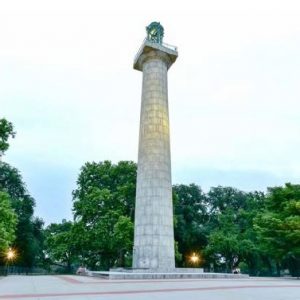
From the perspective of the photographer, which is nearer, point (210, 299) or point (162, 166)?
point (210, 299)

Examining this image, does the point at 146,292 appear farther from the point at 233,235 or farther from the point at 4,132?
the point at 233,235

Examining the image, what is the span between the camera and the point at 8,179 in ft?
202

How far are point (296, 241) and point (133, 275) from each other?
17.9m

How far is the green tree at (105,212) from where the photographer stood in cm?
4303

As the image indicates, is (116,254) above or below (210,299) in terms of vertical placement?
above

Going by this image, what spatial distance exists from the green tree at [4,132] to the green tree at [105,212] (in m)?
18.9

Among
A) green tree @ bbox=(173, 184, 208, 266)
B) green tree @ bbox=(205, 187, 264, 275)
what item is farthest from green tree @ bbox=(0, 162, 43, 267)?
green tree @ bbox=(205, 187, 264, 275)

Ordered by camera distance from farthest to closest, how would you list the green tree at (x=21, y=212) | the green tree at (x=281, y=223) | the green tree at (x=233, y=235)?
the green tree at (x=21, y=212), the green tree at (x=233, y=235), the green tree at (x=281, y=223)

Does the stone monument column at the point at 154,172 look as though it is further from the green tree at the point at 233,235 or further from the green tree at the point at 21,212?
the green tree at the point at 21,212

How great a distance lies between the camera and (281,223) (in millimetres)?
35500

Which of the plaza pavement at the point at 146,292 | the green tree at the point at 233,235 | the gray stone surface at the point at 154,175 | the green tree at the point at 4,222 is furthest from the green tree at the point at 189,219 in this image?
the plaza pavement at the point at 146,292

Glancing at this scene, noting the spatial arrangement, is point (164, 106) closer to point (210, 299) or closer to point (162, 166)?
point (162, 166)

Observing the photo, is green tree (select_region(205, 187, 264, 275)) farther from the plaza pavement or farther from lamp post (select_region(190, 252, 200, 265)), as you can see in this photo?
the plaza pavement

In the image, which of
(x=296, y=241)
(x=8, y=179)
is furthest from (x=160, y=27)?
(x=8, y=179)
